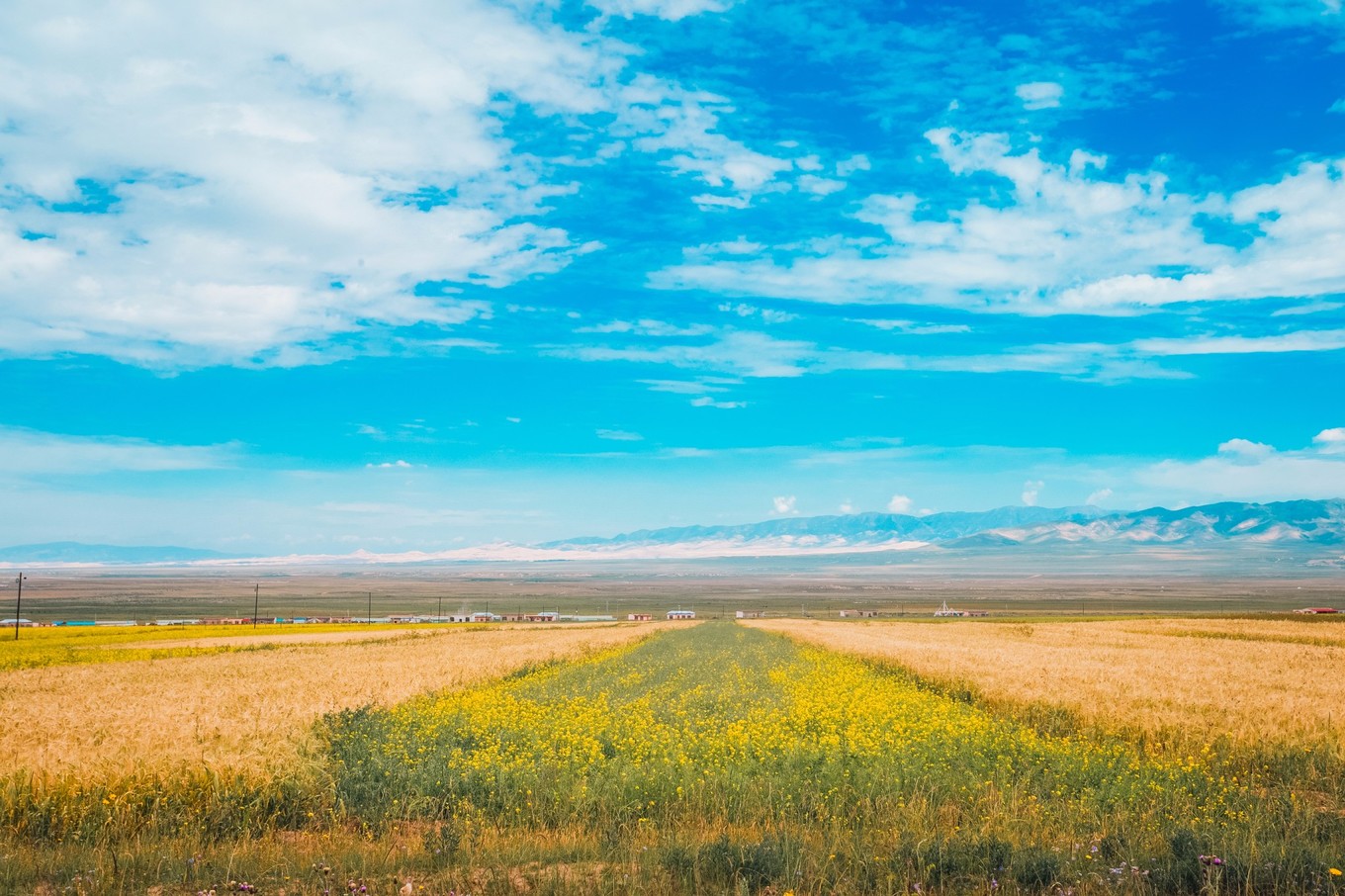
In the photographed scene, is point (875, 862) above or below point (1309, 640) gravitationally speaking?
above

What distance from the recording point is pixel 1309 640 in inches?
1955

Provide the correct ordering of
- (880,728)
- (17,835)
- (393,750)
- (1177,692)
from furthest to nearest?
(1177,692), (880,728), (393,750), (17,835)

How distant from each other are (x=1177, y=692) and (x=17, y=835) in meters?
22.9

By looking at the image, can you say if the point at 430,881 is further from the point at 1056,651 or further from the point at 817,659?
the point at 1056,651

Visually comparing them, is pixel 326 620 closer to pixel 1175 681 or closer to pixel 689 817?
pixel 1175 681

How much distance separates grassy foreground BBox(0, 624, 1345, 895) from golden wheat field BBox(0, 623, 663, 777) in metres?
→ 0.72

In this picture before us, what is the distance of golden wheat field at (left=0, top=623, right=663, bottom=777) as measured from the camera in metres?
11.9

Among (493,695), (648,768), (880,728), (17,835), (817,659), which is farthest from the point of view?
(817,659)

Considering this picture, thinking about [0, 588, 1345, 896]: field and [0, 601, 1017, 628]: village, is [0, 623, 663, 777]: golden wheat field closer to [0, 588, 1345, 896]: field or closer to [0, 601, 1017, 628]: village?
[0, 588, 1345, 896]: field

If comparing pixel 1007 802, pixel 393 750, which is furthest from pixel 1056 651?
pixel 393 750

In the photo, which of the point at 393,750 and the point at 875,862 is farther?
the point at 393,750

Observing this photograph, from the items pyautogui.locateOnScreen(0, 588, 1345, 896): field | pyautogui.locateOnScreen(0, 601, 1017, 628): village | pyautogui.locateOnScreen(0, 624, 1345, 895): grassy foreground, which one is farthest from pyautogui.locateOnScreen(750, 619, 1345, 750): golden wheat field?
pyautogui.locateOnScreen(0, 601, 1017, 628): village

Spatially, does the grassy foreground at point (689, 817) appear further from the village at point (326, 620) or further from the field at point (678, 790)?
the village at point (326, 620)

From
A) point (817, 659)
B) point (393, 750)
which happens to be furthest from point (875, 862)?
point (817, 659)
